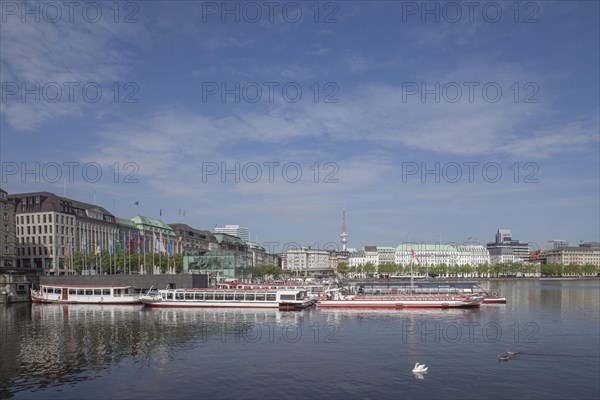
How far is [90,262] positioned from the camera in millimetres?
164250

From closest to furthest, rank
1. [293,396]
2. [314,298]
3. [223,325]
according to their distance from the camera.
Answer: [293,396], [223,325], [314,298]

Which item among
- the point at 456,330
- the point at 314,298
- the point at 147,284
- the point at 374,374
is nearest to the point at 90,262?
the point at 147,284

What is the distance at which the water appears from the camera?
134 feet

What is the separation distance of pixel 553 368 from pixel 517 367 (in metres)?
3.34

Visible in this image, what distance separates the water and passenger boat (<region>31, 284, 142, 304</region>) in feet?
104

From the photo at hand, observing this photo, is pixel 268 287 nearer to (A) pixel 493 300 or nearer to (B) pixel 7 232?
(A) pixel 493 300

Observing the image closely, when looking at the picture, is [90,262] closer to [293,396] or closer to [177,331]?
[177,331]

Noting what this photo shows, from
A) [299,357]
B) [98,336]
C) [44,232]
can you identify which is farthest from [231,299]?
[44,232]

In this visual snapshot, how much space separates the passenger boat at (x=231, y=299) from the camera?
10881 cm

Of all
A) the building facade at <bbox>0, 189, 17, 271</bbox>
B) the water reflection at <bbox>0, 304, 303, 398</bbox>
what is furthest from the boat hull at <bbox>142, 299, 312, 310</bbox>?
the building facade at <bbox>0, 189, 17, 271</bbox>

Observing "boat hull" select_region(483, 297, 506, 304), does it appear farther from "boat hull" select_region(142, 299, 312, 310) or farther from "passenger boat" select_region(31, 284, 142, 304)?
"passenger boat" select_region(31, 284, 142, 304)

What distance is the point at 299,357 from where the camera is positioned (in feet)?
174

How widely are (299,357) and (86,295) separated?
280ft

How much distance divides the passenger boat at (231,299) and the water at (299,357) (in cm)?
1910
